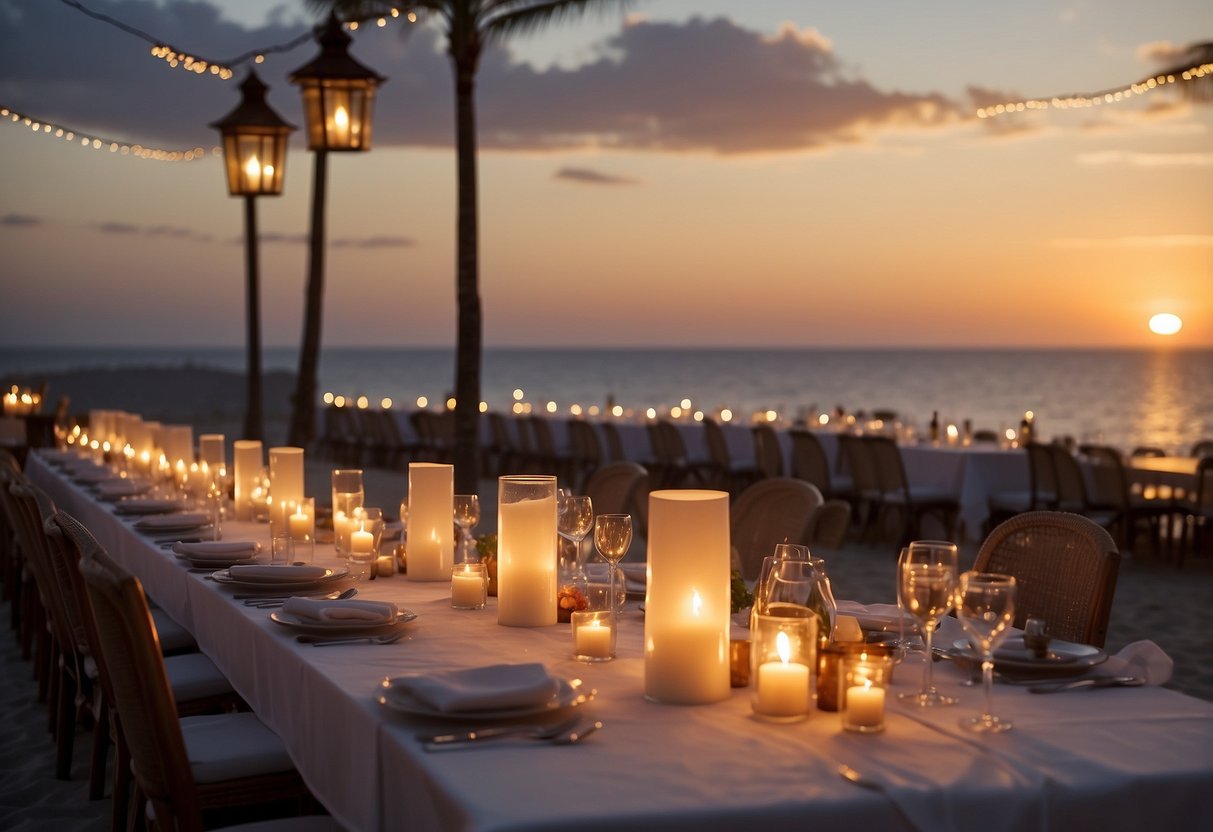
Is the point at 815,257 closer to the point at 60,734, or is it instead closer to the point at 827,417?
the point at 827,417

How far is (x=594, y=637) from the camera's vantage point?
104 inches

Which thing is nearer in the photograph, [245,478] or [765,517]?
[765,517]

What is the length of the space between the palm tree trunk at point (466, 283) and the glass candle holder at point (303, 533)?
6248 mm

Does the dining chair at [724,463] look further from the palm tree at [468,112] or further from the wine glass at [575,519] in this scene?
the wine glass at [575,519]

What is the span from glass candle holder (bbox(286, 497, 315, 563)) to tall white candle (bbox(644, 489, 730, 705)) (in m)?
1.91

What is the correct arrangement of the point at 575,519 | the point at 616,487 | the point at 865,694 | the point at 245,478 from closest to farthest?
the point at 865,694
the point at 575,519
the point at 245,478
the point at 616,487

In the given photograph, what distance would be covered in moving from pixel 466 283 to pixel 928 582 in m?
8.49

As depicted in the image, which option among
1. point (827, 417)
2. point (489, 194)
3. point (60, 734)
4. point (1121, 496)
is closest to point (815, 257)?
point (489, 194)

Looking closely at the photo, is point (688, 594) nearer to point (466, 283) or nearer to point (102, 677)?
point (102, 677)

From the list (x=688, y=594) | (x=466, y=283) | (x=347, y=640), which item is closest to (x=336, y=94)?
(x=347, y=640)

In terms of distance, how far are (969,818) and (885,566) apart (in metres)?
7.66

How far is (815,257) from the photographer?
40.0 m

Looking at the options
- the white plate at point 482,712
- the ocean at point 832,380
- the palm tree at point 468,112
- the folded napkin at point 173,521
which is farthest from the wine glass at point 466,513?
the ocean at point 832,380

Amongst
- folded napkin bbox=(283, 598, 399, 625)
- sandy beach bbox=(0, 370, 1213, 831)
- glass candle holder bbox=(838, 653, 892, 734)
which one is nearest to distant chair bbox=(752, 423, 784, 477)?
sandy beach bbox=(0, 370, 1213, 831)
